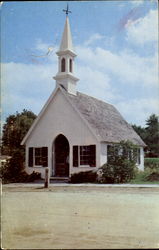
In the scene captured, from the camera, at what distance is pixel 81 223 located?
191 inches

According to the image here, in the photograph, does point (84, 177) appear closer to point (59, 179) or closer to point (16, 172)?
point (59, 179)

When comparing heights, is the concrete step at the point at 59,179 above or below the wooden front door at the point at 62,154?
below

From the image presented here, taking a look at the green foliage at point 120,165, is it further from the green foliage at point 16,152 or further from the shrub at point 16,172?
the green foliage at point 16,152

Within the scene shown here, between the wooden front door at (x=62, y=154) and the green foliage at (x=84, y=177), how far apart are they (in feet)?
1.64

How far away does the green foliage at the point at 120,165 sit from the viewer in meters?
10.9

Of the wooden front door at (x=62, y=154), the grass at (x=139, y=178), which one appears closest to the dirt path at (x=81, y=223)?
the grass at (x=139, y=178)

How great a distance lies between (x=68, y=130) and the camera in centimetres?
1249

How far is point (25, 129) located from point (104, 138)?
3084 mm

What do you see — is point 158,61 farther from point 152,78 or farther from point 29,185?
point 29,185

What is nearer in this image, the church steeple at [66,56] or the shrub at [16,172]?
the church steeple at [66,56]

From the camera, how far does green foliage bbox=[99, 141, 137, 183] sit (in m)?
10.9

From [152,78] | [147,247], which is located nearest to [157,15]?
[152,78]

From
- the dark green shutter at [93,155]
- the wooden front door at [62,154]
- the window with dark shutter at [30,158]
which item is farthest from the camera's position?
the dark green shutter at [93,155]

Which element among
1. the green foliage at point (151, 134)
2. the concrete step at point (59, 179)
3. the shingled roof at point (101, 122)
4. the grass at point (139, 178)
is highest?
the shingled roof at point (101, 122)
